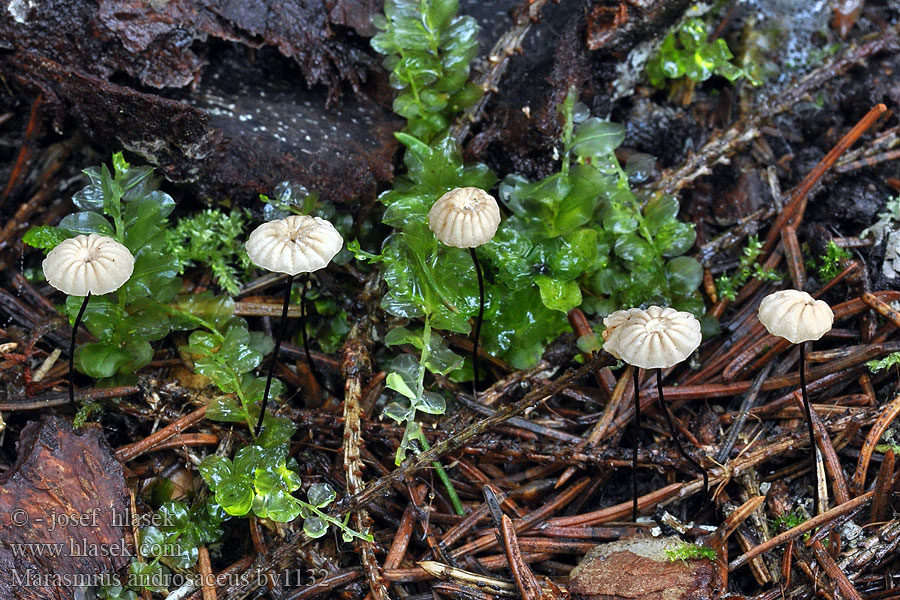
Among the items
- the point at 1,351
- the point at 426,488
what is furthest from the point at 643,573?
the point at 1,351

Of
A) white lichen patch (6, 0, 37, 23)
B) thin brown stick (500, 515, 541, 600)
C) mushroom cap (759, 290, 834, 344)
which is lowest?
thin brown stick (500, 515, 541, 600)

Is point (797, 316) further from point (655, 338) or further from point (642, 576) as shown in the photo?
point (642, 576)

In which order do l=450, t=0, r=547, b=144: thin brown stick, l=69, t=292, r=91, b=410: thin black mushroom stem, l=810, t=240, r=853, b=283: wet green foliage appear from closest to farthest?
l=69, t=292, r=91, b=410: thin black mushroom stem
l=810, t=240, r=853, b=283: wet green foliage
l=450, t=0, r=547, b=144: thin brown stick

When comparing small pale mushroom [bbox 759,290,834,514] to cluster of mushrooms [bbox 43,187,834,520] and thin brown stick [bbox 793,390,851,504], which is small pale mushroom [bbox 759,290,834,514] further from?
thin brown stick [bbox 793,390,851,504]

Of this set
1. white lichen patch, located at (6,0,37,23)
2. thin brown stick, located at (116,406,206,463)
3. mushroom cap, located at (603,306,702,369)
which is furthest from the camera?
white lichen patch, located at (6,0,37,23)

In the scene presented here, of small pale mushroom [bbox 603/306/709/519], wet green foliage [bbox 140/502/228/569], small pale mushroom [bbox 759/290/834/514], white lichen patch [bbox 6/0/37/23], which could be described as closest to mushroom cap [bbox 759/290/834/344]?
small pale mushroom [bbox 759/290/834/514]

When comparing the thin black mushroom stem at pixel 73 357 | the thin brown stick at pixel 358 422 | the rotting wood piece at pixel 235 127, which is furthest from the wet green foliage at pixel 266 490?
the rotting wood piece at pixel 235 127

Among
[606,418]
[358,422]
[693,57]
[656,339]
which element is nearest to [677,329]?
[656,339]

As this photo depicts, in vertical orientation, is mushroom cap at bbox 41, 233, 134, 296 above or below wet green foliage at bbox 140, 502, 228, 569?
above
